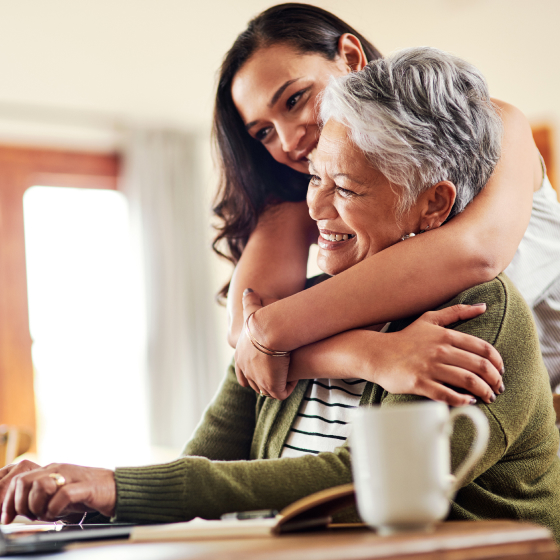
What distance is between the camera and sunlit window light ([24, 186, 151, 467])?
15.3ft

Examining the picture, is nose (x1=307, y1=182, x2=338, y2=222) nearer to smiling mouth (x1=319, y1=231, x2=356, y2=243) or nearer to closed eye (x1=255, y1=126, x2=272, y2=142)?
smiling mouth (x1=319, y1=231, x2=356, y2=243)

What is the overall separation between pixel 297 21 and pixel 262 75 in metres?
0.18

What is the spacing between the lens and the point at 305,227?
1.61m

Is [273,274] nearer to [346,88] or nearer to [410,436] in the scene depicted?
[346,88]

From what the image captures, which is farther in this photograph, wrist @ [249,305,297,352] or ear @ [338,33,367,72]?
ear @ [338,33,367,72]

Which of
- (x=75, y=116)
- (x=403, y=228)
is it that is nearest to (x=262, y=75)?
(x=403, y=228)

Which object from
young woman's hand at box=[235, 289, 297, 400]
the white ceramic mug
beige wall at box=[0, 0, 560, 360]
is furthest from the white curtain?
the white ceramic mug

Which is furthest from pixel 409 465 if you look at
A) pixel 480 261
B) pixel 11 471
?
pixel 11 471

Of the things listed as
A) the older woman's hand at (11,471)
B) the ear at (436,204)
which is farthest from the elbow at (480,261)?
the older woman's hand at (11,471)

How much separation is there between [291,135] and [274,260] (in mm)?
286

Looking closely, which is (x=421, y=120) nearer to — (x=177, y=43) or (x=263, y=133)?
(x=263, y=133)

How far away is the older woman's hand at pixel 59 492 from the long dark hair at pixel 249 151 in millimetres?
936

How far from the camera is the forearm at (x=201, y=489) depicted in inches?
33.6

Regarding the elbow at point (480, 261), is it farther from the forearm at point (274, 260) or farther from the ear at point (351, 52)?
the ear at point (351, 52)
